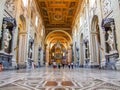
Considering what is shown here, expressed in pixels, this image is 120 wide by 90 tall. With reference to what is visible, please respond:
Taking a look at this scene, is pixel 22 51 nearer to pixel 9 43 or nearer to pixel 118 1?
pixel 9 43

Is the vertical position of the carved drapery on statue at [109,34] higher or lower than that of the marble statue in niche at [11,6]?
lower

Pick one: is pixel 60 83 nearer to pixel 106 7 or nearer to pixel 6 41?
pixel 6 41

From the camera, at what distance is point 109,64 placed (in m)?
8.91

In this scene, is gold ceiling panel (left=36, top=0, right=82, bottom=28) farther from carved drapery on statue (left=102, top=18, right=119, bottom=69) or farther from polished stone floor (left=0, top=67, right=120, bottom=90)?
polished stone floor (left=0, top=67, right=120, bottom=90)

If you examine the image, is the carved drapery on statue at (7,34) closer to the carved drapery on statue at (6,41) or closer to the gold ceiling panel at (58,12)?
the carved drapery on statue at (6,41)

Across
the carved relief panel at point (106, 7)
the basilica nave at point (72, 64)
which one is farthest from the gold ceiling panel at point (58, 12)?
the carved relief panel at point (106, 7)

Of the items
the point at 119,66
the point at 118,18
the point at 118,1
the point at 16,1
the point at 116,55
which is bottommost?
the point at 119,66

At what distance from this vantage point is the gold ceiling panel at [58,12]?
19.8 meters

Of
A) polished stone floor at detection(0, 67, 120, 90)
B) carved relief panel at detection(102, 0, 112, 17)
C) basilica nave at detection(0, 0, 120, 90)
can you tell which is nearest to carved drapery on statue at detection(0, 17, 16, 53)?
basilica nave at detection(0, 0, 120, 90)

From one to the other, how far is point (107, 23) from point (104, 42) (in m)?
1.64

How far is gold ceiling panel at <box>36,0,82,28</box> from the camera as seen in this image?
19.8 metres

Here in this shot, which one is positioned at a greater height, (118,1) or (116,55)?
(118,1)

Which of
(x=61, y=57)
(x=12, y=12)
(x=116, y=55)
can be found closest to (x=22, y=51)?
(x=12, y=12)

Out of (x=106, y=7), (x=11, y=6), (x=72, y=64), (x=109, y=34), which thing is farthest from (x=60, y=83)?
(x=72, y=64)
